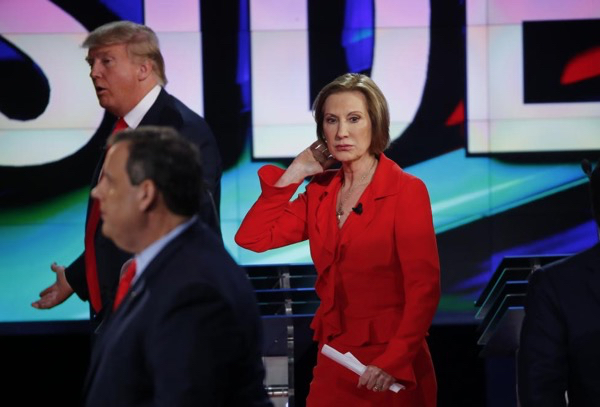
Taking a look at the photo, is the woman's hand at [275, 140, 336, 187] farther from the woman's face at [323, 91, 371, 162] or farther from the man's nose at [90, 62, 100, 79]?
the man's nose at [90, 62, 100, 79]

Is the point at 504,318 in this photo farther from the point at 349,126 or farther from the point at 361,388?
the point at 349,126

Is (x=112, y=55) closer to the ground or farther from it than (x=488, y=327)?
farther from it

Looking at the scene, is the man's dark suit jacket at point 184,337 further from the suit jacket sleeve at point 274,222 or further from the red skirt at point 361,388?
the suit jacket sleeve at point 274,222

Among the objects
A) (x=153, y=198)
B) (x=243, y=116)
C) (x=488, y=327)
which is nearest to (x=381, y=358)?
(x=488, y=327)

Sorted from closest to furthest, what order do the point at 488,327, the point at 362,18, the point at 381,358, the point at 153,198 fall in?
the point at 153,198, the point at 381,358, the point at 488,327, the point at 362,18

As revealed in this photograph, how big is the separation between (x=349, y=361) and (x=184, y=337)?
48.9 inches

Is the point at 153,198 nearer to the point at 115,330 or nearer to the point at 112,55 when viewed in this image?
the point at 115,330

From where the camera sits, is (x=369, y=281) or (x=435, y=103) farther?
(x=435, y=103)

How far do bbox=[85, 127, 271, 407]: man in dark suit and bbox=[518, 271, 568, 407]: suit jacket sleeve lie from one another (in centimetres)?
59

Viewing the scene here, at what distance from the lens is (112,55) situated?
3.55 meters

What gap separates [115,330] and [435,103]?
4.67m

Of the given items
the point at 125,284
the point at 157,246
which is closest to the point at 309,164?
the point at 125,284

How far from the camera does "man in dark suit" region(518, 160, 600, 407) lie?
2264 millimetres

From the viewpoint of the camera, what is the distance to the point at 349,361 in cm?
308
